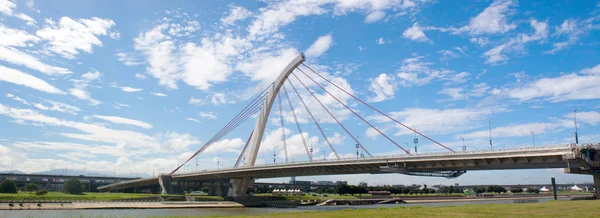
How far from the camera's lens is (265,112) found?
252 feet

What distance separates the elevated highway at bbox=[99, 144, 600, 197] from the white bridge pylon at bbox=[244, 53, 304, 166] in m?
2.90

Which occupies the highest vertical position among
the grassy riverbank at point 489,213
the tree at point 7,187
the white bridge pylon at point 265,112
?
the white bridge pylon at point 265,112

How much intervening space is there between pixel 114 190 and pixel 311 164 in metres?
90.0

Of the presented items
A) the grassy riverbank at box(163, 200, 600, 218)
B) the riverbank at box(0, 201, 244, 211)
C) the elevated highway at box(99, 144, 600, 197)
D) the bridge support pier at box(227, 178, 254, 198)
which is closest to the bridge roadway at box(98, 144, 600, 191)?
the elevated highway at box(99, 144, 600, 197)

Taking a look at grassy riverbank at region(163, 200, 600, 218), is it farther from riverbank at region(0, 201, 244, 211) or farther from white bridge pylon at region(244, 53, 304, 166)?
white bridge pylon at region(244, 53, 304, 166)

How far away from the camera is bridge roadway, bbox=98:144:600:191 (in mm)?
40250

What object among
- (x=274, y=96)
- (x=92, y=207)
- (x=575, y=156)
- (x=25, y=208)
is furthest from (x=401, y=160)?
(x=25, y=208)

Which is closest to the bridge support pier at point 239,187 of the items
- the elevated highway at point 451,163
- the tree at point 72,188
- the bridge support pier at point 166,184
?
the elevated highway at point 451,163

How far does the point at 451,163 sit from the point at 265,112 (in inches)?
1405

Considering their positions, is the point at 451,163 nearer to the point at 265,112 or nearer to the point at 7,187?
the point at 265,112

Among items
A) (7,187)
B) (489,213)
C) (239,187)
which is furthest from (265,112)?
(489,213)

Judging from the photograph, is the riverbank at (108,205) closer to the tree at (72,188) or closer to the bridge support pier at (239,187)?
the bridge support pier at (239,187)

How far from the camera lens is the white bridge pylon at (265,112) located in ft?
246

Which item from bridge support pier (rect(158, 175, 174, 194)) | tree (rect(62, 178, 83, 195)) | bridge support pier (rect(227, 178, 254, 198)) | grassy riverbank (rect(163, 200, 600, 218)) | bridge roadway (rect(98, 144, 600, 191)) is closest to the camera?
grassy riverbank (rect(163, 200, 600, 218))
